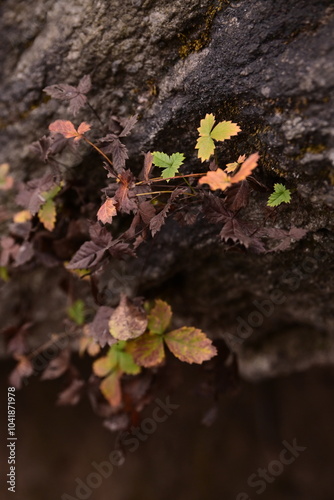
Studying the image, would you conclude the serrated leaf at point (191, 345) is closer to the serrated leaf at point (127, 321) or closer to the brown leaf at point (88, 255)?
the serrated leaf at point (127, 321)

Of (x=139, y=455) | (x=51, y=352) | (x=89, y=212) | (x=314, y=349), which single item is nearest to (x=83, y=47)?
(x=89, y=212)

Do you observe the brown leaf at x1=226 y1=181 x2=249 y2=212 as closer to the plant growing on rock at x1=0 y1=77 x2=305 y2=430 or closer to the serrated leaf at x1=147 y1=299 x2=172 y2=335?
the plant growing on rock at x1=0 y1=77 x2=305 y2=430

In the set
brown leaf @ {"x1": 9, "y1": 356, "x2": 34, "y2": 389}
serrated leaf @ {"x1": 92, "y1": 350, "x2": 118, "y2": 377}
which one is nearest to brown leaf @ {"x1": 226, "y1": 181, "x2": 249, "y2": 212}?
serrated leaf @ {"x1": 92, "y1": 350, "x2": 118, "y2": 377}

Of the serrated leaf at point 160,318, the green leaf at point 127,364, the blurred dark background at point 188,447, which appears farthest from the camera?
the blurred dark background at point 188,447

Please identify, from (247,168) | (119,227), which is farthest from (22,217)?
(247,168)

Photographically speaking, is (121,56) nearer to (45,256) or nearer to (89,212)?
(89,212)

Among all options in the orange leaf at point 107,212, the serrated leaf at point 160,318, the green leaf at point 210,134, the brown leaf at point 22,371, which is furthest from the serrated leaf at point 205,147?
the brown leaf at point 22,371
